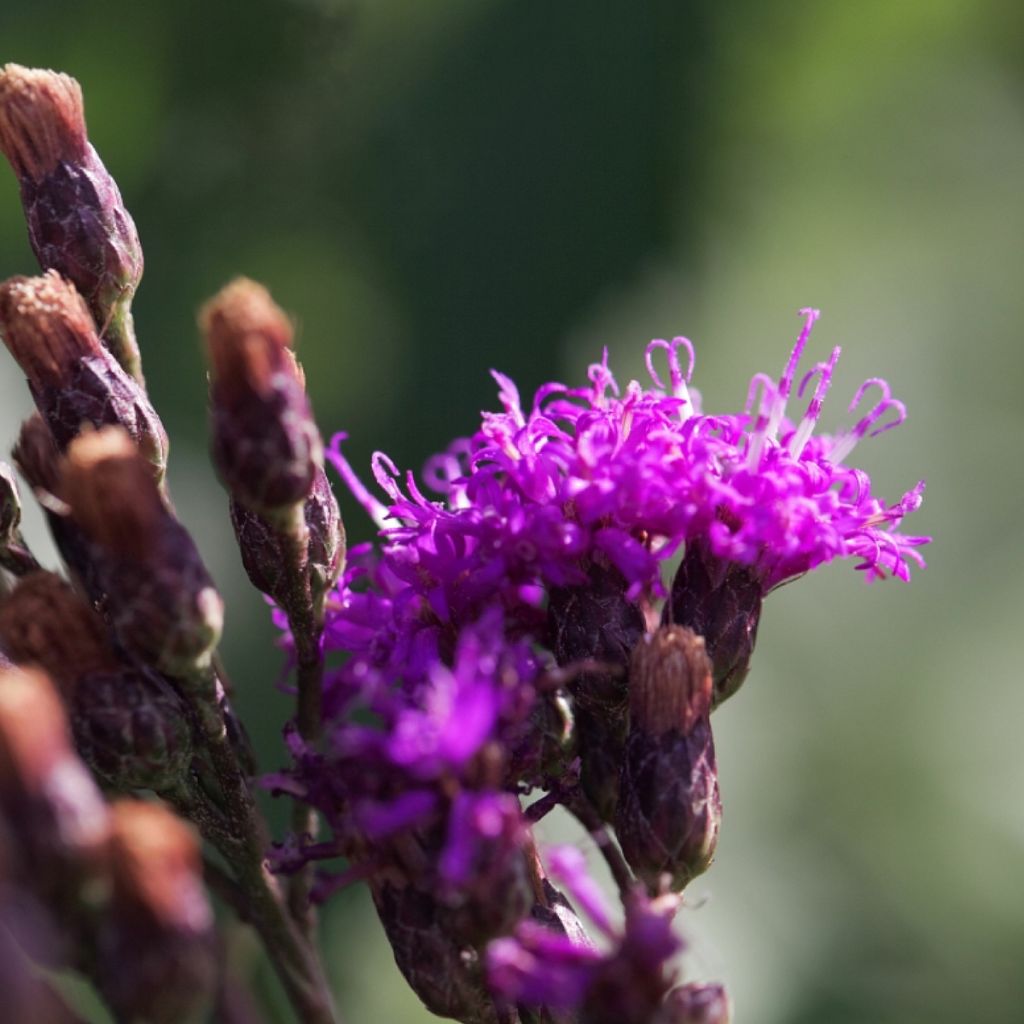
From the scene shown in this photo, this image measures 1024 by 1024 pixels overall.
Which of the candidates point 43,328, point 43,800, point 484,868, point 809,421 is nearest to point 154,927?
point 43,800

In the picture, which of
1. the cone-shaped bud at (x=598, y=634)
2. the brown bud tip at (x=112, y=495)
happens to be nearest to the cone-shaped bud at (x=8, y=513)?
the brown bud tip at (x=112, y=495)

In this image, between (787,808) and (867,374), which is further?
(867,374)

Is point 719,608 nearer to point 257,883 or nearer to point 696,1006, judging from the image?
point 696,1006

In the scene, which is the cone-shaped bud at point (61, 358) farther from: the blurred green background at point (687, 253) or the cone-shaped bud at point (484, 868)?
the blurred green background at point (687, 253)

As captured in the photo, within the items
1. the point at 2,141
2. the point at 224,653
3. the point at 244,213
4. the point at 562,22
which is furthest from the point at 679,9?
→ the point at 2,141

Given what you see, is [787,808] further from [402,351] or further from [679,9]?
[679,9]
